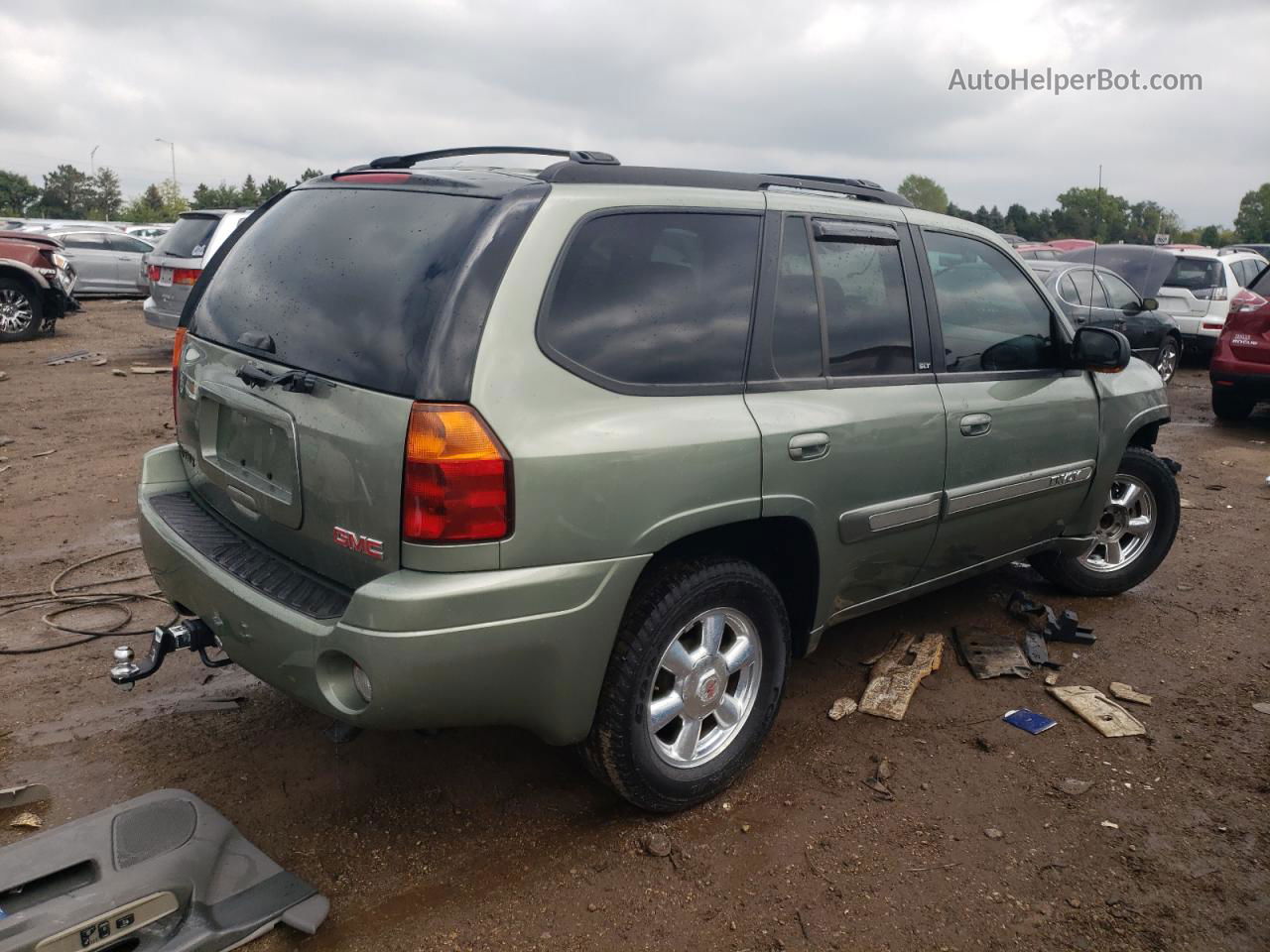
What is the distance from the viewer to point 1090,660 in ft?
14.5

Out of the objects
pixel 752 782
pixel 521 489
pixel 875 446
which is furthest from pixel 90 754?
pixel 875 446

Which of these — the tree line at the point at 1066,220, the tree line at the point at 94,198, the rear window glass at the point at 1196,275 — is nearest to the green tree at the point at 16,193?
the tree line at the point at 94,198

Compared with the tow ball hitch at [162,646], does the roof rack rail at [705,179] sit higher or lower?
higher

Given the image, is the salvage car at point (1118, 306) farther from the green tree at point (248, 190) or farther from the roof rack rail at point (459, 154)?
the green tree at point (248, 190)

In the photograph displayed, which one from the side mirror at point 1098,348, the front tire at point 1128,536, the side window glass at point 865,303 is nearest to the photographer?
the side window glass at point 865,303

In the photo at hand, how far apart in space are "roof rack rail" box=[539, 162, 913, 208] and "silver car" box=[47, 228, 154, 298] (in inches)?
753

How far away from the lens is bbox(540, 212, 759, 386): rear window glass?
269cm

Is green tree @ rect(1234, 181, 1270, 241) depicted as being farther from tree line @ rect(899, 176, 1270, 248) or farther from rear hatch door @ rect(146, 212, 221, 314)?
rear hatch door @ rect(146, 212, 221, 314)

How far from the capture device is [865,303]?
3473 millimetres

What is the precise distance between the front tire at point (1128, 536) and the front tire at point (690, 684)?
7.56 feet

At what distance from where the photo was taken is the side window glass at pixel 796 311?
10.4ft

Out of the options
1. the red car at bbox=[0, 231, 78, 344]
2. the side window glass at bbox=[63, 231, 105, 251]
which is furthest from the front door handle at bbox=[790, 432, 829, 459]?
the side window glass at bbox=[63, 231, 105, 251]

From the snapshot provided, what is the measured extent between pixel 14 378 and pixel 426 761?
31.4ft

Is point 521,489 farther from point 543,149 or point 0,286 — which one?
point 0,286
